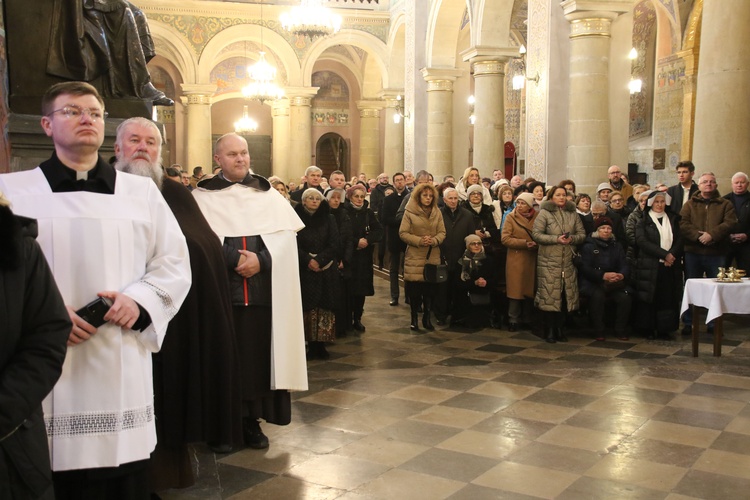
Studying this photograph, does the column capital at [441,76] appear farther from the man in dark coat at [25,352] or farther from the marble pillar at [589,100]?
the man in dark coat at [25,352]

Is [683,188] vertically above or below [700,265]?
above

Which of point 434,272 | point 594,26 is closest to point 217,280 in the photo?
point 434,272

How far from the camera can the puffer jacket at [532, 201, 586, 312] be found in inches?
300

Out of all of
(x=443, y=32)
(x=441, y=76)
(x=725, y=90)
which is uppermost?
(x=443, y=32)

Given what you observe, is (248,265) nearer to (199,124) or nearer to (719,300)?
(719,300)

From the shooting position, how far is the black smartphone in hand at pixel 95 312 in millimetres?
2580

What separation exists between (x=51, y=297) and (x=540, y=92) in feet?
33.8

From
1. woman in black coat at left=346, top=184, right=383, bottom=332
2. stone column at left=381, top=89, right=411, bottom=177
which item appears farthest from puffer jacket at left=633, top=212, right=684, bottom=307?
stone column at left=381, top=89, right=411, bottom=177

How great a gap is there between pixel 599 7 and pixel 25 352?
10.1 m


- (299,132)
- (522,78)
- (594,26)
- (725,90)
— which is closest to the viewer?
(725,90)

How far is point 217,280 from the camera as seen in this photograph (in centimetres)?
379

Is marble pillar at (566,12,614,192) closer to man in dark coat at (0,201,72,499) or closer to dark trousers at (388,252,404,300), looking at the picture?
dark trousers at (388,252,404,300)

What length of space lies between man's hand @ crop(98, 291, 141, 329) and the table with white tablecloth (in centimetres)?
546

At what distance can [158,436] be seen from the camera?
140 inches
